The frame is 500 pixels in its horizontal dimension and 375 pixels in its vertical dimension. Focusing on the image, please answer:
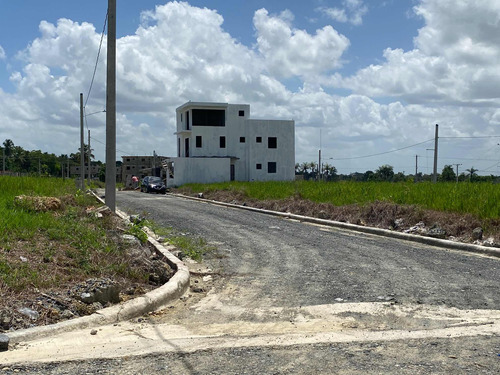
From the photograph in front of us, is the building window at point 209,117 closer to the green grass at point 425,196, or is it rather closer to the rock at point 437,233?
the green grass at point 425,196

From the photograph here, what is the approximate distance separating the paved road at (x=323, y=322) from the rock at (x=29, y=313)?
64 centimetres

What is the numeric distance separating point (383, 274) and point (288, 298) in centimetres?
223

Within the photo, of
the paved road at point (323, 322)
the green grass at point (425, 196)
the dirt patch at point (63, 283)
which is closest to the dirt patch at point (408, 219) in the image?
the green grass at point (425, 196)

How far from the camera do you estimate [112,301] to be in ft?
21.5

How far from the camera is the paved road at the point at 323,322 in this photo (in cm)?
445

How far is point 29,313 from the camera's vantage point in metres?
5.56

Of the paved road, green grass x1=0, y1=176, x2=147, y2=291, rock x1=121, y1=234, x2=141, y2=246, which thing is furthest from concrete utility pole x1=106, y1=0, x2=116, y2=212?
the paved road

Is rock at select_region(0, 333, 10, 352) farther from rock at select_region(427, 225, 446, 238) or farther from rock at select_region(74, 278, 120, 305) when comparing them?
rock at select_region(427, 225, 446, 238)

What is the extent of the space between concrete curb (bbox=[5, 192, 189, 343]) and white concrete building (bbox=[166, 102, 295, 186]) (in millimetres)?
48489

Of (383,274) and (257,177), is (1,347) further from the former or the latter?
(257,177)

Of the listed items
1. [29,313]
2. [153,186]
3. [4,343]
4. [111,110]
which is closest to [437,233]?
[111,110]

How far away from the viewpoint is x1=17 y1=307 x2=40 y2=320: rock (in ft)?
18.1

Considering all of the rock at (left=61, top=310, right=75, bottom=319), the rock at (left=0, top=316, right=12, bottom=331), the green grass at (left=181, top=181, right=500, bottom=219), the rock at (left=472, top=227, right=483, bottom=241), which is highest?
the green grass at (left=181, top=181, right=500, bottom=219)

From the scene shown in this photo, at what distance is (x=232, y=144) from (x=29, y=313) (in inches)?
2180
